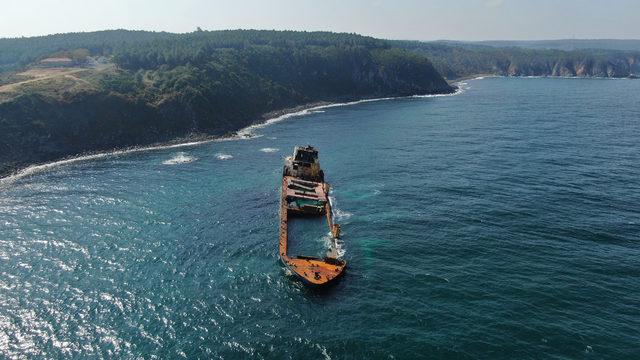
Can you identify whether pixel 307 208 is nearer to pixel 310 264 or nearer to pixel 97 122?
pixel 310 264

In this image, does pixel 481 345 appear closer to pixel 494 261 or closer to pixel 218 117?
pixel 494 261

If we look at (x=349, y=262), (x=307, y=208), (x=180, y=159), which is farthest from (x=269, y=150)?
(x=349, y=262)

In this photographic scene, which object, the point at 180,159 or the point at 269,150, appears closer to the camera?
the point at 180,159

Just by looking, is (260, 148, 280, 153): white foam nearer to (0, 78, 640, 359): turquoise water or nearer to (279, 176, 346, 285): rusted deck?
(0, 78, 640, 359): turquoise water

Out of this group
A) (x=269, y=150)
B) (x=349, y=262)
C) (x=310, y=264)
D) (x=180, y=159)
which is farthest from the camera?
(x=269, y=150)

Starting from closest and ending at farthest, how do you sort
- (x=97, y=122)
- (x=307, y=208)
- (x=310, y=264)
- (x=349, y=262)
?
(x=310, y=264) < (x=349, y=262) < (x=307, y=208) < (x=97, y=122)

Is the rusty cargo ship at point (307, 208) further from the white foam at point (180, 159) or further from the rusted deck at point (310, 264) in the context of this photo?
the white foam at point (180, 159)

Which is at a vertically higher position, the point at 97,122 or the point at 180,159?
the point at 97,122

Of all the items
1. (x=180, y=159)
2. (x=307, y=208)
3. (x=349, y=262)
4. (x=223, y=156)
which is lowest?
(x=349, y=262)
